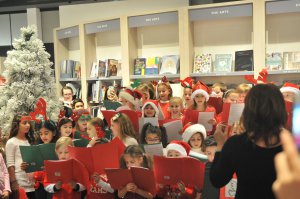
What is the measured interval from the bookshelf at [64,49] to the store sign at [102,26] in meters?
0.53

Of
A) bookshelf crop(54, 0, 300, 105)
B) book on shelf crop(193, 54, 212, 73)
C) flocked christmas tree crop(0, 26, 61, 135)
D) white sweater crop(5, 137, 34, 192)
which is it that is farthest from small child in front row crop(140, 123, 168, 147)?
book on shelf crop(193, 54, 212, 73)

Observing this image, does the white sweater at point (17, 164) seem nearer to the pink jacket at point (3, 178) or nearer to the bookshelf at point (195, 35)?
the pink jacket at point (3, 178)

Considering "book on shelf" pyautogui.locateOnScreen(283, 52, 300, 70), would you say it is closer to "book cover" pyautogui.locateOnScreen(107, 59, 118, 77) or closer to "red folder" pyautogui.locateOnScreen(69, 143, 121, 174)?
"book cover" pyautogui.locateOnScreen(107, 59, 118, 77)

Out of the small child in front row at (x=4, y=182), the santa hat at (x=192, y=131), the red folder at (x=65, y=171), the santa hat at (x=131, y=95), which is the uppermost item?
the santa hat at (x=131, y=95)

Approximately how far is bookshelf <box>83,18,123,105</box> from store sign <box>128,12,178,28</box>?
0.62 meters

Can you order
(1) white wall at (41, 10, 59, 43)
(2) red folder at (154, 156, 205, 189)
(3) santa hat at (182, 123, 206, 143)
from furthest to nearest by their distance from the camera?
(1) white wall at (41, 10, 59, 43) → (3) santa hat at (182, 123, 206, 143) → (2) red folder at (154, 156, 205, 189)

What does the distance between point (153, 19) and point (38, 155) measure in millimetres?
3374

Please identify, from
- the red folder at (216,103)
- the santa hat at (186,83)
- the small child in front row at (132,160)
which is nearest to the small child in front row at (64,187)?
the small child in front row at (132,160)

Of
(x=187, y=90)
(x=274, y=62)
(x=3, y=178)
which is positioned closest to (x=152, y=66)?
(x=187, y=90)

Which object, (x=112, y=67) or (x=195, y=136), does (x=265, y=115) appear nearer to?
(x=195, y=136)

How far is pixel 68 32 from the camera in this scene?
7426mm

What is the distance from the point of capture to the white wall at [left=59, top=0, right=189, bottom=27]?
6733 mm

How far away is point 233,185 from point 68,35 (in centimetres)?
532

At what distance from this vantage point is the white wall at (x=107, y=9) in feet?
22.1
